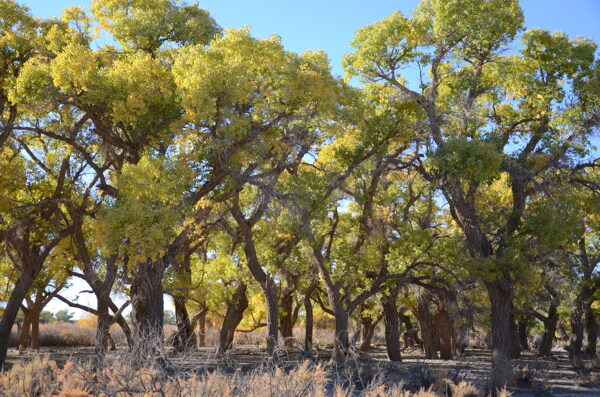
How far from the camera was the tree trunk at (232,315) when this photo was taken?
29.5m

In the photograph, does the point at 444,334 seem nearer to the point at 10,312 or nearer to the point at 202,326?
the point at 202,326

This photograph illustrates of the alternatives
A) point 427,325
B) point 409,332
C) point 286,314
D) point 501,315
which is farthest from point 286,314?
point 501,315

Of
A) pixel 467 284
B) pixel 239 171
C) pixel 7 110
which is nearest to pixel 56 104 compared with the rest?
pixel 7 110

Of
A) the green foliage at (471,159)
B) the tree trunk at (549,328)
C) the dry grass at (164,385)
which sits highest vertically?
the green foliage at (471,159)

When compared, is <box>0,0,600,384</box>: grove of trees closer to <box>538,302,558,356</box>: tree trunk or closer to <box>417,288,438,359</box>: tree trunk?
<box>417,288,438,359</box>: tree trunk

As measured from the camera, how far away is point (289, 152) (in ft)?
67.4

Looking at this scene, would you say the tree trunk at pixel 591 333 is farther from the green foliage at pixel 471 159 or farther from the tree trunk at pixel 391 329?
the green foliage at pixel 471 159

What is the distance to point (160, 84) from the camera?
18625 mm

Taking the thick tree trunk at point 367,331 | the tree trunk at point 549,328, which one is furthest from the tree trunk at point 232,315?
the tree trunk at point 549,328

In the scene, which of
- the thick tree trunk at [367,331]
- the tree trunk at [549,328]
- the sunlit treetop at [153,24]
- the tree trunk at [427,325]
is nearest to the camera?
the sunlit treetop at [153,24]

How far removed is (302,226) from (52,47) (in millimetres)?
9216

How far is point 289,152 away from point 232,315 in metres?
12.4

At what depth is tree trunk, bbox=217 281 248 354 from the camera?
2955 cm

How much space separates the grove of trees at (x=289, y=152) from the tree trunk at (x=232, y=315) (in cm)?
188
